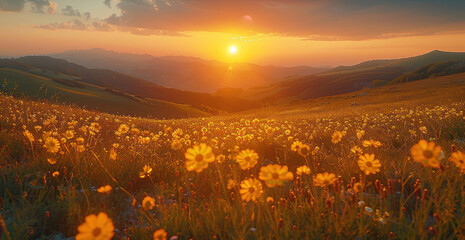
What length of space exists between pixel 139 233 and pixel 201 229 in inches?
22.7

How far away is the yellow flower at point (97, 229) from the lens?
5.08 ft

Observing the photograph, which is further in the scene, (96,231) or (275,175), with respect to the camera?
(275,175)

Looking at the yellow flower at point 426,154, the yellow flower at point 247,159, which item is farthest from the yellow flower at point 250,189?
the yellow flower at point 426,154

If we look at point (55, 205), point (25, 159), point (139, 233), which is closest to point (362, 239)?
point (139, 233)

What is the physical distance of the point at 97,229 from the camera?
62.4 inches

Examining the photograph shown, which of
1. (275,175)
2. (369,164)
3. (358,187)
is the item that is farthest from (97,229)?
(369,164)

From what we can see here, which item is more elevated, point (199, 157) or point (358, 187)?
point (199, 157)

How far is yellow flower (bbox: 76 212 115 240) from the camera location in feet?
5.08

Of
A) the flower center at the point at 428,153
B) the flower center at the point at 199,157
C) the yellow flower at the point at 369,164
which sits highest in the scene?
the flower center at the point at 428,153

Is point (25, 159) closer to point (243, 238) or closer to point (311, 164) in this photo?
point (243, 238)

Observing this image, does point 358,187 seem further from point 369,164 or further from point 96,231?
point 96,231

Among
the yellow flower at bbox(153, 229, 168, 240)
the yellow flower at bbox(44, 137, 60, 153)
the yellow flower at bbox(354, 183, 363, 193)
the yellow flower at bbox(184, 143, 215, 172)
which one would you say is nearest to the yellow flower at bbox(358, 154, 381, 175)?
the yellow flower at bbox(354, 183, 363, 193)

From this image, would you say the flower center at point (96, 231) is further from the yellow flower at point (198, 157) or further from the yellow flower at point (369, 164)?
the yellow flower at point (369, 164)

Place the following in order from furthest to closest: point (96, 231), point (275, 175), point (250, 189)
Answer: point (250, 189) < point (275, 175) < point (96, 231)
